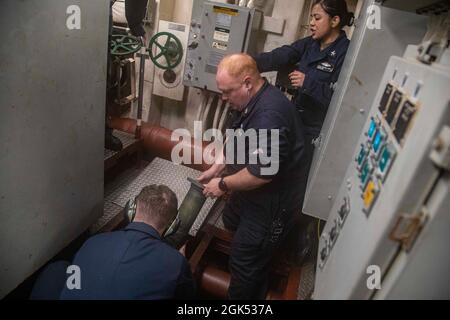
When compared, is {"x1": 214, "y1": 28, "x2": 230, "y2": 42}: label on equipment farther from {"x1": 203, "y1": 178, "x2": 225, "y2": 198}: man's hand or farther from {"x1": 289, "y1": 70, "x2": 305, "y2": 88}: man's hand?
{"x1": 203, "y1": 178, "x2": 225, "y2": 198}: man's hand

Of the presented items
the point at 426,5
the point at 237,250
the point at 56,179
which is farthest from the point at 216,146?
the point at 426,5

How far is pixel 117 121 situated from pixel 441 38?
270 cm

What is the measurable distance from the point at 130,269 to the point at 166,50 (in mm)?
2151

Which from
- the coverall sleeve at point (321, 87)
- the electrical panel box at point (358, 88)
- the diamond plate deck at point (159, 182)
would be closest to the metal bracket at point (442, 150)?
the electrical panel box at point (358, 88)

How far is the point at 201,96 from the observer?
10.1 feet

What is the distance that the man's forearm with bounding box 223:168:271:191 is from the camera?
5.68 feet

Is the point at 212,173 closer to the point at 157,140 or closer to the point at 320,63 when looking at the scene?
the point at 157,140

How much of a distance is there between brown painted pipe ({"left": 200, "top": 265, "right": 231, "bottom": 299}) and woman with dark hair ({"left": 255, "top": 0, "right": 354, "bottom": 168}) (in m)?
0.96

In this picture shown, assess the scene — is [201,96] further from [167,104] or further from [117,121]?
[117,121]

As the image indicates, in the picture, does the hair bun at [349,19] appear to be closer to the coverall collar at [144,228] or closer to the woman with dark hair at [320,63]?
the woman with dark hair at [320,63]

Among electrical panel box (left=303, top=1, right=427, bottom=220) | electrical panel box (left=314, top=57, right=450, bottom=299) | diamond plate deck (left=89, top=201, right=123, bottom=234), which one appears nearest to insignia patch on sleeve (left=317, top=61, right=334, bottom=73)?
electrical panel box (left=303, top=1, right=427, bottom=220)

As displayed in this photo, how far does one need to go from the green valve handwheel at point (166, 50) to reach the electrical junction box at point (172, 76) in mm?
42

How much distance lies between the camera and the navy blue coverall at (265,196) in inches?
67.5

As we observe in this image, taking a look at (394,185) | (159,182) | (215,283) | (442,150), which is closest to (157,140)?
(159,182)
